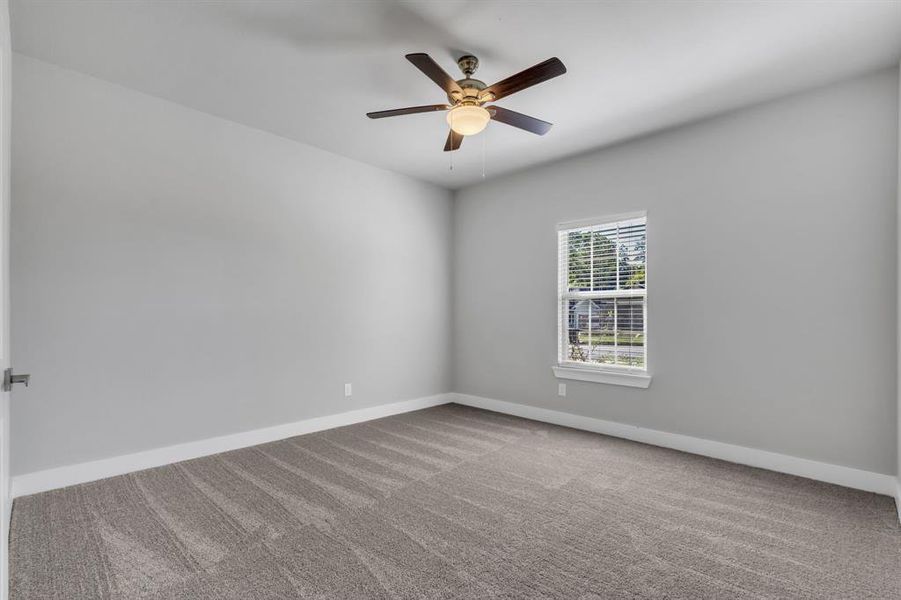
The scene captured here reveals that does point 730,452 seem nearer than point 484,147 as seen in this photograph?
Yes

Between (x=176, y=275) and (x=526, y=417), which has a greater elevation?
(x=176, y=275)

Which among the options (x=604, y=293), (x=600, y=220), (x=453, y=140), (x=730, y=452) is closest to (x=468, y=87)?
(x=453, y=140)

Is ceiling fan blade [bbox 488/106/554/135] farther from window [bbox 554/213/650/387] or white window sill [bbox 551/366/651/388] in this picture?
white window sill [bbox 551/366/651/388]

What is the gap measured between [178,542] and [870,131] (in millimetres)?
4767

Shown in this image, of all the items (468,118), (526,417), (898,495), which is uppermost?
(468,118)

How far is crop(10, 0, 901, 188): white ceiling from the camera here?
2.33 meters

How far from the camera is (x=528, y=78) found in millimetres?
2367

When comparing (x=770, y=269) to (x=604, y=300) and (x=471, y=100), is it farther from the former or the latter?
(x=471, y=100)

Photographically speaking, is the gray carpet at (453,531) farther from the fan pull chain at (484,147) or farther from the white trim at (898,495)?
the fan pull chain at (484,147)

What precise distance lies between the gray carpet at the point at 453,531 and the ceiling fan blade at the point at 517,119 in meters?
2.40

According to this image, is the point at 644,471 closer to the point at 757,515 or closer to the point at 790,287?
the point at 757,515

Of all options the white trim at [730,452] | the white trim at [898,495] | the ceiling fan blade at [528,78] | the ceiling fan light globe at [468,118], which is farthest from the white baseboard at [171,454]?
the white trim at [898,495]

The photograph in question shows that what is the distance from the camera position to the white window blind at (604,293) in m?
3.97

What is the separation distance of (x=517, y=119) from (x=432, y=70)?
2.54 feet
